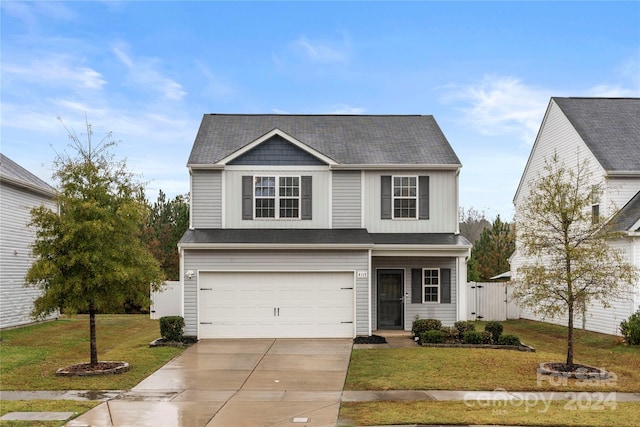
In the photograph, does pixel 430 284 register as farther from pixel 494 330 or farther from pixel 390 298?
pixel 494 330

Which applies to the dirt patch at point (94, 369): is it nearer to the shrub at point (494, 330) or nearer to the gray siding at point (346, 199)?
the gray siding at point (346, 199)

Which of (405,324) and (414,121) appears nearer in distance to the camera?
(405,324)

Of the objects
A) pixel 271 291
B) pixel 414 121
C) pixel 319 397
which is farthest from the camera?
pixel 414 121

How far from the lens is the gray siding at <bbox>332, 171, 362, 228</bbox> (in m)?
21.8

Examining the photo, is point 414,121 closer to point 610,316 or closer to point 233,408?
point 610,316

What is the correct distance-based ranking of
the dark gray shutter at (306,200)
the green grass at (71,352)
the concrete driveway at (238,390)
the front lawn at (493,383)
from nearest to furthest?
the front lawn at (493,383), the concrete driveway at (238,390), the green grass at (71,352), the dark gray shutter at (306,200)

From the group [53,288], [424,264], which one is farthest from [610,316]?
[53,288]

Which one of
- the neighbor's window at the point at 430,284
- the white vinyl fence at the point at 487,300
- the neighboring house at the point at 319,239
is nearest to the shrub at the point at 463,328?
the neighboring house at the point at 319,239

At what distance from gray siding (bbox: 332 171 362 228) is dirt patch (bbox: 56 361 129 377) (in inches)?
367

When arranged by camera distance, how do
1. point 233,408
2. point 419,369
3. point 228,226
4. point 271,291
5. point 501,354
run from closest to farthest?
point 233,408
point 419,369
point 501,354
point 271,291
point 228,226

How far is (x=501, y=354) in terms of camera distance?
1662 centimetres

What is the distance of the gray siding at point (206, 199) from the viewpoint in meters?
21.6

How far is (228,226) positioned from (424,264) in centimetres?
708

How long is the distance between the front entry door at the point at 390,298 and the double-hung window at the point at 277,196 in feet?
12.8
